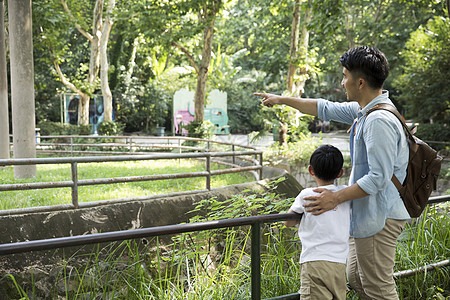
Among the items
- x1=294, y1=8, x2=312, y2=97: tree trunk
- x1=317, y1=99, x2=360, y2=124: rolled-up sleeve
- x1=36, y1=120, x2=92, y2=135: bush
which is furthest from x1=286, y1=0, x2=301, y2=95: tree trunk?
x1=317, y1=99, x2=360, y2=124: rolled-up sleeve

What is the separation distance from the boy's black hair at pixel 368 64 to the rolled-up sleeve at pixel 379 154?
25 centimetres

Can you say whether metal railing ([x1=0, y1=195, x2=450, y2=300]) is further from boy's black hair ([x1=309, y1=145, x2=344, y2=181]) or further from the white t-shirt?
boy's black hair ([x1=309, y1=145, x2=344, y2=181])

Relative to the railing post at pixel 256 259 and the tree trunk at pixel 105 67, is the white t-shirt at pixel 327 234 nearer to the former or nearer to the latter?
the railing post at pixel 256 259

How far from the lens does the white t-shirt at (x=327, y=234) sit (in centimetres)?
253

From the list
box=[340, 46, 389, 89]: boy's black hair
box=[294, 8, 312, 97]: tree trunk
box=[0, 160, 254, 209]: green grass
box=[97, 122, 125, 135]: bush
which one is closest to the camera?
box=[340, 46, 389, 89]: boy's black hair

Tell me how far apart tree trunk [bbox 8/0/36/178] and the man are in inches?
305

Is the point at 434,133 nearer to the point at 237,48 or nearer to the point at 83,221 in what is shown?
the point at 83,221

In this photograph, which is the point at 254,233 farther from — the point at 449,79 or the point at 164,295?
the point at 449,79

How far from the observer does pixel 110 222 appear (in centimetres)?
600

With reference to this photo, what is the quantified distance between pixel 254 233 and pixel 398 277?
52.6 inches

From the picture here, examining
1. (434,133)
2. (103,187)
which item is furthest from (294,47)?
(103,187)

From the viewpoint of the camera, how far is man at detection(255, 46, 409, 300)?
2.37 meters

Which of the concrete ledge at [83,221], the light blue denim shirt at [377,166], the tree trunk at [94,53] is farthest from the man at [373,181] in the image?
the tree trunk at [94,53]

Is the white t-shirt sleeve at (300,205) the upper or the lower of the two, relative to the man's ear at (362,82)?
lower
